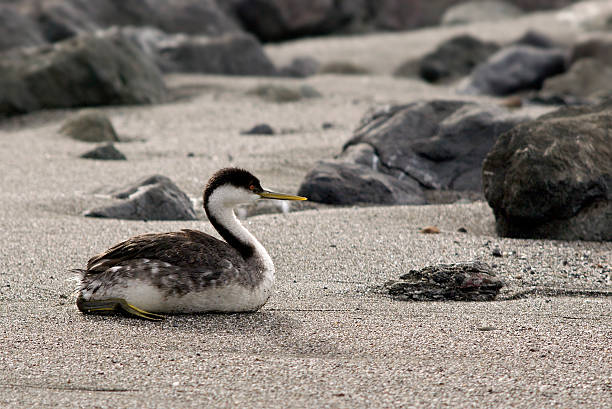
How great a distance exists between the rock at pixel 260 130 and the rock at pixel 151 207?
3663 mm

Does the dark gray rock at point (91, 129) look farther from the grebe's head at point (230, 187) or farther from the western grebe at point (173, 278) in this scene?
→ the western grebe at point (173, 278)

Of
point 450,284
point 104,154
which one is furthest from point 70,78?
point 450,284

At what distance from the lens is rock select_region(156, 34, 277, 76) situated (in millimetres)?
15969

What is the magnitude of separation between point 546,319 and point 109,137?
22.7ft

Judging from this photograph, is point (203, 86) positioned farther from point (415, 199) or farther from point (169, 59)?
point (415, 199)

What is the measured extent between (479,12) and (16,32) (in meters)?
13.1

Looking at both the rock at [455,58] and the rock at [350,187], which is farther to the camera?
the rock at [455,58]

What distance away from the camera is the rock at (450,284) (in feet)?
16.5

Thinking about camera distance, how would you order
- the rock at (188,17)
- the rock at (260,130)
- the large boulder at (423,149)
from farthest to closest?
the rock at (188,17) < the rock at (260,130) < the large boulder at (423,149)

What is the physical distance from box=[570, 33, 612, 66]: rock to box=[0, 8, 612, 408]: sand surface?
907 cm

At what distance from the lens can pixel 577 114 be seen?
7.25 meters

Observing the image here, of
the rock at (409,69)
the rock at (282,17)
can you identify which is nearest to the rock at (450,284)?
the rock at (409,69)

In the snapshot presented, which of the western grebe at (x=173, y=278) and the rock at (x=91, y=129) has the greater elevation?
the western grebe at (x=173, y=278)

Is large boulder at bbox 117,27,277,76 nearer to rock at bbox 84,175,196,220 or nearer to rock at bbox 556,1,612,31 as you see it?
rock at bbox 84,175,196,220
